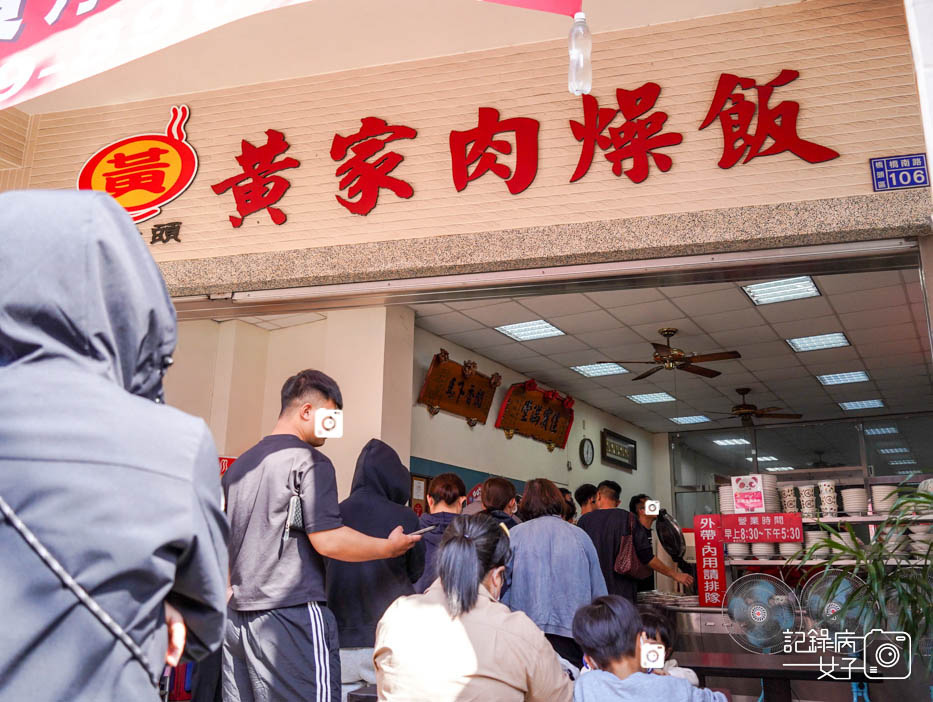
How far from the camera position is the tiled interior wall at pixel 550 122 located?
334cm

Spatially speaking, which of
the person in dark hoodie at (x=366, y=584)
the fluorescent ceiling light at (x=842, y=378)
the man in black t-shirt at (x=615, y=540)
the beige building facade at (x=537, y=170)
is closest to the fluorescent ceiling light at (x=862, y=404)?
the fluorescent ceiling light at (x=842, y=378)

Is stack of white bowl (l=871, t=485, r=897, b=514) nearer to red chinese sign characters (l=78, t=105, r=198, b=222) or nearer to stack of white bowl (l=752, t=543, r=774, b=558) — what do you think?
stack of white bowl (l=752, t=543, r=774, b=558)

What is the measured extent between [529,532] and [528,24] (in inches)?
94.3

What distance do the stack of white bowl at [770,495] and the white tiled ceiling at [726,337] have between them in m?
1.59

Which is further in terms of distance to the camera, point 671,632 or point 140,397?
point 671,632

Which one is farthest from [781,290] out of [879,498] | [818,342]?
Result: [879,498]

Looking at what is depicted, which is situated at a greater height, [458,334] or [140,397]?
[458,334]

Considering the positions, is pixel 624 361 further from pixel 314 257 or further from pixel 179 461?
pixel 179 461

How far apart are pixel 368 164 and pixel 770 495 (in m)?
4.11

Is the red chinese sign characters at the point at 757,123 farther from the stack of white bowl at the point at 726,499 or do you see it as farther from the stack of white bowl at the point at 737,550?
the stack of white bowl at the point at 726,499

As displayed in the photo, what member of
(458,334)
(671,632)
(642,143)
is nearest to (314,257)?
(642,143)

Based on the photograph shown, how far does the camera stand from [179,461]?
35.3 inches

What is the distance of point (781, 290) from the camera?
21.8 ft

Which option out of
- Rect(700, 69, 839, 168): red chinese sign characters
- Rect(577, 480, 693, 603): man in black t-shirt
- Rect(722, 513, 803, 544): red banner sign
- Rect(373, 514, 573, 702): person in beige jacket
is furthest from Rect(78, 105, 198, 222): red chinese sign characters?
Rect(722, 513, 803, 544): red banner sign
